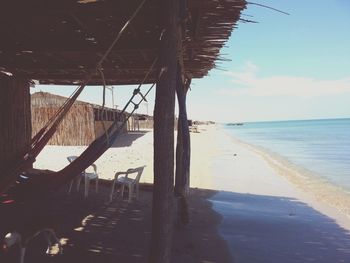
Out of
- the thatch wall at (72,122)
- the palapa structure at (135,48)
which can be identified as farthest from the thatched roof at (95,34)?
the thatch wall at (72,122)

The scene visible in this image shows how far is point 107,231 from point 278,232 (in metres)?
2.40

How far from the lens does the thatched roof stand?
3125 mm

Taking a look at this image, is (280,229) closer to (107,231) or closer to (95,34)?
(107,231)

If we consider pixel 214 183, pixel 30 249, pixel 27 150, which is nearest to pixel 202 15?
pixel 27 150

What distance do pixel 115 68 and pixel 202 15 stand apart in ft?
8.55

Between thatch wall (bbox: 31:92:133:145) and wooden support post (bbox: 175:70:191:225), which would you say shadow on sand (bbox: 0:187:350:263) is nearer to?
wooden support post (bbox: 175:70:191:225)

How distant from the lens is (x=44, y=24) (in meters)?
3.63

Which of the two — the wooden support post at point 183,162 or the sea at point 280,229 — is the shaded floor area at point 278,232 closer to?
the sea at point 280,229

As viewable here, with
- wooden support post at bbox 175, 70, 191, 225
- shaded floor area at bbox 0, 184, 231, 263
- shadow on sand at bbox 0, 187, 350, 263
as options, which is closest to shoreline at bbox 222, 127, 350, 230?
shadow on sand at bbox 0, 187, 350, 263

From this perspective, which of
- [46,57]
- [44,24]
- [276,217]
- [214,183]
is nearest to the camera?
[44,24]

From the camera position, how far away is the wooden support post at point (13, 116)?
20.6 ft

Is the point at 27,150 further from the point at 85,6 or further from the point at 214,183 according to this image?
the point at 214,183

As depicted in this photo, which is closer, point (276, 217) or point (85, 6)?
point (85, 6)

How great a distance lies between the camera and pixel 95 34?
154 inches
